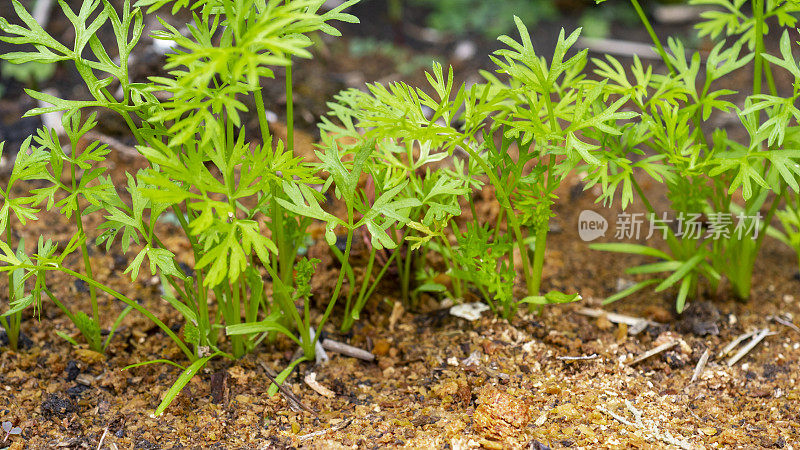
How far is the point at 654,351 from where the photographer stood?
6.63 ft

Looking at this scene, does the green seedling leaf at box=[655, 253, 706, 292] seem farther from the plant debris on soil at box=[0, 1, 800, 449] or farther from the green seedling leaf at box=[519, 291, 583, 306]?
the green seedling leaf at box=[519, 291, 583, 306]

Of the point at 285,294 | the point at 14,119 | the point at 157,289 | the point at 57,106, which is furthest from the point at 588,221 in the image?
the point at 14,119

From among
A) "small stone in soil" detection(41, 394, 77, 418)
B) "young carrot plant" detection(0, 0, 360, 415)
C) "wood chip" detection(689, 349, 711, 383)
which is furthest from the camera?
"wood chip" detection(689, 349, 711, 383)

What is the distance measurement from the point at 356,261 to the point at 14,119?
1.90 metres

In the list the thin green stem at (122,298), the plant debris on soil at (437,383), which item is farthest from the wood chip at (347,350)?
the thin green stem at (122,298)

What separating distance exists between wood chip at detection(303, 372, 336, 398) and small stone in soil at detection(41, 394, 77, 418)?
1.99ft

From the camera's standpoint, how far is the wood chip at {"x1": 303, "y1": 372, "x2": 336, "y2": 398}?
1841mm

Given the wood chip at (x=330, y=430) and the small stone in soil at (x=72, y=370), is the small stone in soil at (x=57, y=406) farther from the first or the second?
the wood chip at (x=330, y=430)

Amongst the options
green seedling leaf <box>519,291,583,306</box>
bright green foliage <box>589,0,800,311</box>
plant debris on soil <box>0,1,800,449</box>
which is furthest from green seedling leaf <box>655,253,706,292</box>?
green seedling leaf <box>519,291,583,306</box>

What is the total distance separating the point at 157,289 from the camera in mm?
2189

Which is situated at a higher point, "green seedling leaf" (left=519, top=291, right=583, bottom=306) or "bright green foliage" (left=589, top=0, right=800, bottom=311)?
"bright green foliage" (left=589, top=0, right=800, bottom=311)

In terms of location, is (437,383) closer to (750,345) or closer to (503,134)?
(503,134)

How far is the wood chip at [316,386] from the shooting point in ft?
6.04

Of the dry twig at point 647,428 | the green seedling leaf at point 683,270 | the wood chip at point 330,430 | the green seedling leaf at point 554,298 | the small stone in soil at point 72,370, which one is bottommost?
the wood chip at point 330,430
